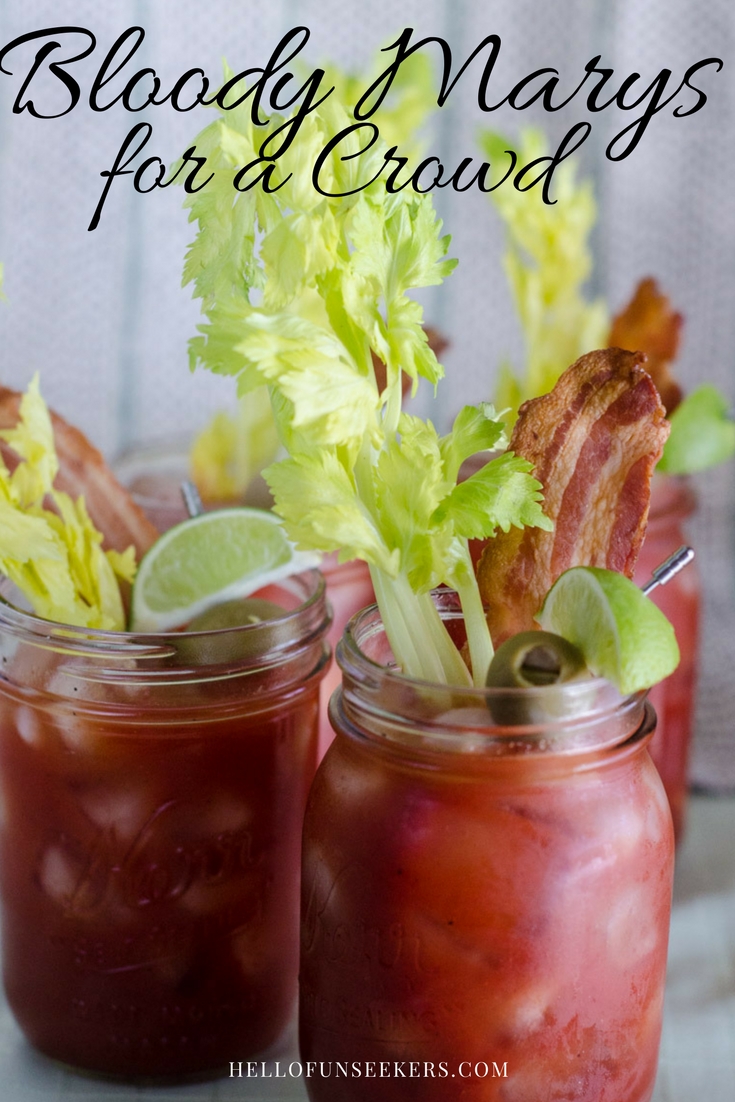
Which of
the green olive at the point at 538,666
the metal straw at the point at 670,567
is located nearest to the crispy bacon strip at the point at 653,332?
the metal straw at the point at 670,567

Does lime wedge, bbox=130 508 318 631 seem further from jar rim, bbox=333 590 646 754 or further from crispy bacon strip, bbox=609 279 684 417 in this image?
crispy bacon strip, bbox=609 279 684 417

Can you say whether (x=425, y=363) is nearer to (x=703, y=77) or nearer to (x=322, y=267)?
(x=322, y=267)

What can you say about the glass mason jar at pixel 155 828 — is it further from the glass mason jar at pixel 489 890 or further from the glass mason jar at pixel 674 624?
the glass mason jar at pixel 674 624

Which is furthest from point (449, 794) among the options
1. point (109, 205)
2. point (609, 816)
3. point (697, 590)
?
point (109, 205)

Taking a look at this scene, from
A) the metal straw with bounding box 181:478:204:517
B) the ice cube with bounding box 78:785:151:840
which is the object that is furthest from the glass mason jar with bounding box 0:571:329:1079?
the metal straw with bounding box 181:478:204:517

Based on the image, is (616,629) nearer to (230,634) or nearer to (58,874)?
(230,634)

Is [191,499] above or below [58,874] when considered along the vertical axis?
above

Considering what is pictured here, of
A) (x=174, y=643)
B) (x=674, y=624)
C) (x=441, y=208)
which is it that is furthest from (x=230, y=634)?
(x=441, y=208)
